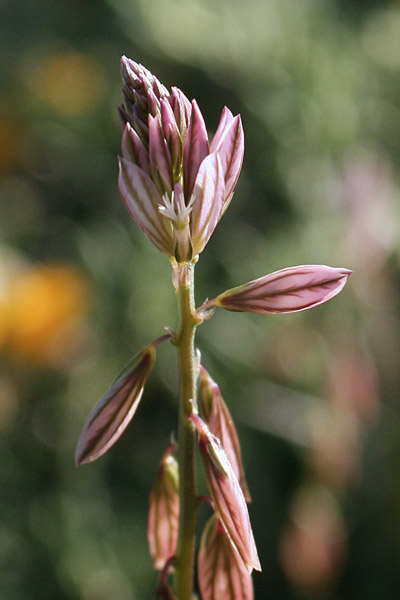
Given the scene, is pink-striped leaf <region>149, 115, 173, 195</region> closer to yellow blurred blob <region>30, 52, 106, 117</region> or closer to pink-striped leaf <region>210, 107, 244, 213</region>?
pink-striped leaf <region>210, 107, 244, 213</region>

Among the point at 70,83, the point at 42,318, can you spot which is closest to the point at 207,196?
the point at 42,318

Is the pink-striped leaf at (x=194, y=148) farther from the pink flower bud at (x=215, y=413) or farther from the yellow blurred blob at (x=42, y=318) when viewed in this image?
the yellow blurred blob at (x=42, y=318)

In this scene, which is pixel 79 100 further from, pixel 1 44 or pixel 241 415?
pixel 241 415

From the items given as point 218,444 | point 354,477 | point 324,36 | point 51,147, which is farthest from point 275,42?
point 218,444

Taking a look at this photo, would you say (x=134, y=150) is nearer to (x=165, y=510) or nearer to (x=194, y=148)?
(x=194, y=148)

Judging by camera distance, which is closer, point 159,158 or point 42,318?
point 159,158

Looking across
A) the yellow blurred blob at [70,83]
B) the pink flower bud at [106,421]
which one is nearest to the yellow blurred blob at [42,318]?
the yellow blurred blob at [70,83]

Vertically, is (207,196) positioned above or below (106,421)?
above
